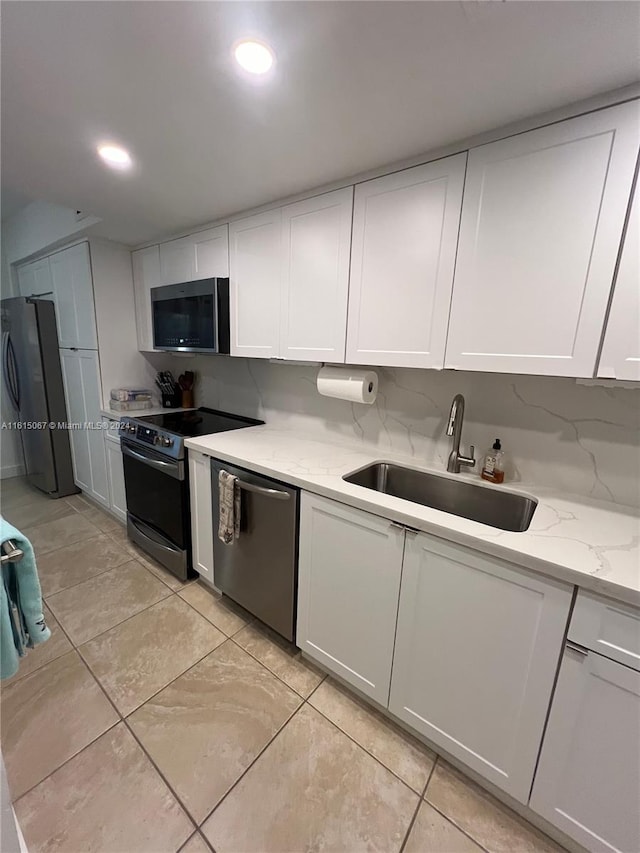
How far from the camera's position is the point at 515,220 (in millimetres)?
1149

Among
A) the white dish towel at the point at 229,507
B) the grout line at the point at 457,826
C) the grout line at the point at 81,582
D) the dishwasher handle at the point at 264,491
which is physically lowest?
the grout line at the point at 457,826

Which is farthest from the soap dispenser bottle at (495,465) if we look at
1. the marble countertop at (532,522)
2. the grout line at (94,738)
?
the grout line at (94,738)

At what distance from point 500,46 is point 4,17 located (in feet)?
4.03

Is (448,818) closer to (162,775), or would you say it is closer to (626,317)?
(162,775)

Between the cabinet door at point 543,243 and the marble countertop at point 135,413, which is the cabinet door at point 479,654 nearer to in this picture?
the cabinet door at point 543,243

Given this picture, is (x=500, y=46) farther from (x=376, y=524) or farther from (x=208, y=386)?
(x=208, y=386)

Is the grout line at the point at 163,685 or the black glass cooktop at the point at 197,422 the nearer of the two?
the grout line at the point at 163,685

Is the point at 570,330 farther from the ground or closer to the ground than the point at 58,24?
closer to the ground

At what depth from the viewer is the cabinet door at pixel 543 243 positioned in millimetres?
1005

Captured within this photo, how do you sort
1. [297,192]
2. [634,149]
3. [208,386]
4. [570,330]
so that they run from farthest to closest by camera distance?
[208,386] < [297,192] < [570,330] < [634,149]

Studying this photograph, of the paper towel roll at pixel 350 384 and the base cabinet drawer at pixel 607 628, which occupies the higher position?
the paper towel roll at pixel 350 384

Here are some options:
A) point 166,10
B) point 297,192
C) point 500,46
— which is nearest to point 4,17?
point 166,10

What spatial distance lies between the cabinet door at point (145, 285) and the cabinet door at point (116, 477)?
0.82 meters

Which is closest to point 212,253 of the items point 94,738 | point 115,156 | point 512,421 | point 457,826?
point 115,156
